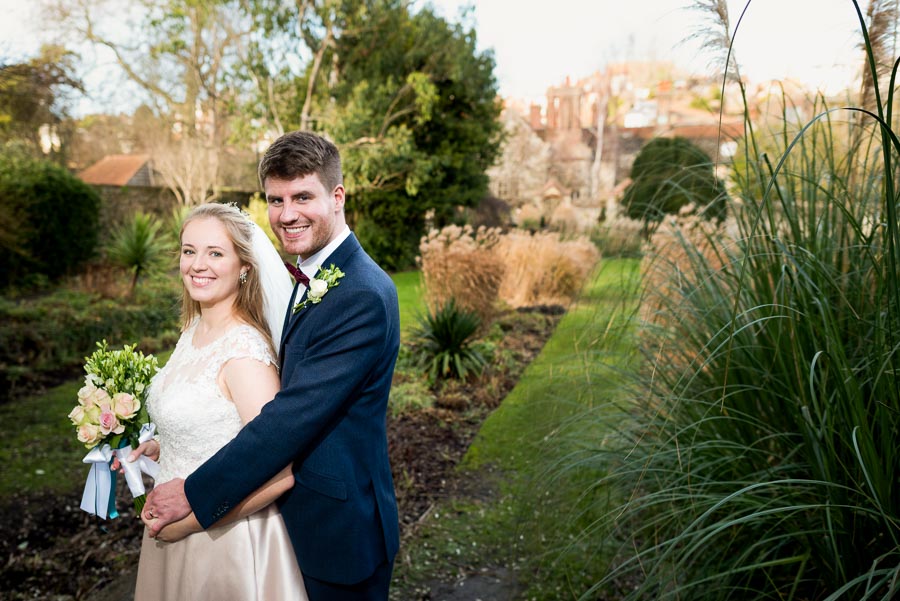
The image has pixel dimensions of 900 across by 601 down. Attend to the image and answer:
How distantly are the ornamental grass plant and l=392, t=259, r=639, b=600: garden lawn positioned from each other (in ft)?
0.74

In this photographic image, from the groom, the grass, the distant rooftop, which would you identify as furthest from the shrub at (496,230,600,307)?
the distant rooftop

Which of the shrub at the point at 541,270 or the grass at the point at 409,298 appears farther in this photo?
the shrub at the point at 541,270

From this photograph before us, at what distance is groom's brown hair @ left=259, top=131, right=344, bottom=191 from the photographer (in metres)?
1.79

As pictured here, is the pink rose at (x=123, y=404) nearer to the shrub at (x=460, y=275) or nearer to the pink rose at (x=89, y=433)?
the pink rose at (x=89, y=433)

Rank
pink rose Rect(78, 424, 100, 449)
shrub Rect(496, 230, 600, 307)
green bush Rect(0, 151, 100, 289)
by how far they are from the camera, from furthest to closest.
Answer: shrub Rect(496, 230, 600, 307) < green bush Rect(0, 151, 100, 289) < pink rose Rect(78, 424, 100, 449)

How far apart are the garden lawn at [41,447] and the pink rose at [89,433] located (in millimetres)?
2726

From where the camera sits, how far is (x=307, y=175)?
1.81m

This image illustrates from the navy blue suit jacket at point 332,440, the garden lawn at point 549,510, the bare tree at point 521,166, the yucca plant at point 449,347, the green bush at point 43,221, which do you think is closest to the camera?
the navy blue suit jacket at point 332,440

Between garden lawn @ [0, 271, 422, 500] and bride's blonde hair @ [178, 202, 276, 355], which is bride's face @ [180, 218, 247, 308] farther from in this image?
garden lawn @ [0, 271, 422, 500]

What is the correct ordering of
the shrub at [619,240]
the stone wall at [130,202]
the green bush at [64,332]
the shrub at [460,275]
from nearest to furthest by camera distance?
the shrub at [619,240]
the green bush at [64,332]
the shrub at [460,275]
the stone wall at [130,202]

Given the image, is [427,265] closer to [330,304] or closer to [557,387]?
[557,387]

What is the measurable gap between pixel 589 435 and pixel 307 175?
2007mm

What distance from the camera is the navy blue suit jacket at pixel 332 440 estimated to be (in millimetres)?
1673

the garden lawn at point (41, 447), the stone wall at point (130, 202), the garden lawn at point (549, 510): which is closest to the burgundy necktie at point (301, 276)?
the garden lawn at point (549, 510)
